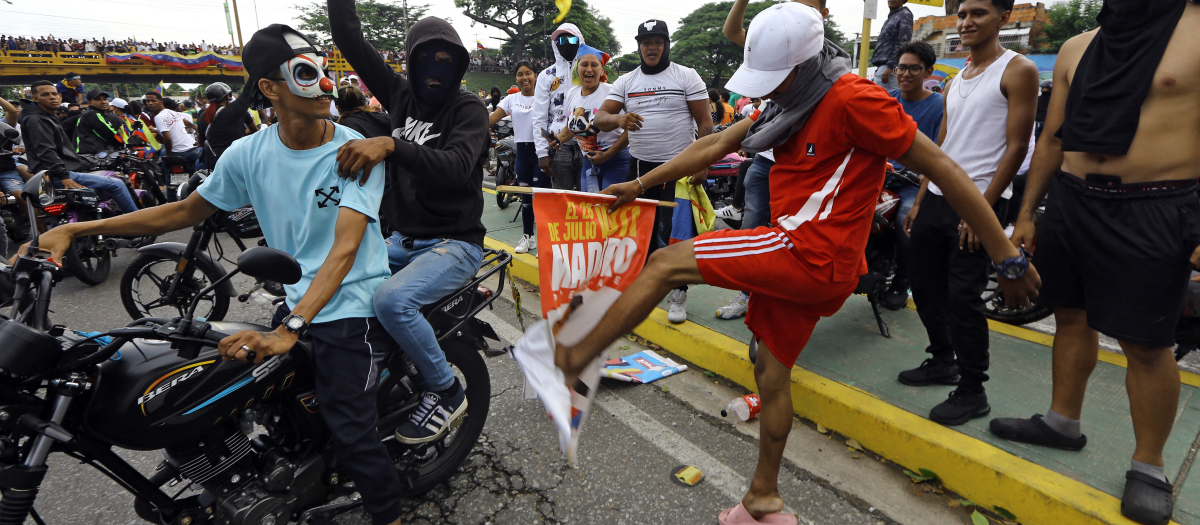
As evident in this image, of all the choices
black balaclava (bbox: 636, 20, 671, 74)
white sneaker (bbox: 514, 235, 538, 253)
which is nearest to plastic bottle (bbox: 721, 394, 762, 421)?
black balaclava (bbox: 636, 20, 671, 74)

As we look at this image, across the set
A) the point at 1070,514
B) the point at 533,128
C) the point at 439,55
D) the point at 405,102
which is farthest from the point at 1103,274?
the point at 533,128

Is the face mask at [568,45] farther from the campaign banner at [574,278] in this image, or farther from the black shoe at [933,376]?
the black shoe at [933,376]

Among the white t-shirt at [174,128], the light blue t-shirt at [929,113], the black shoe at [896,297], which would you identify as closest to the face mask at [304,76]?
the light blue t-shirt at [929,113]

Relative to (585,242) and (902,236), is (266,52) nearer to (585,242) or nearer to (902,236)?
(585,242)

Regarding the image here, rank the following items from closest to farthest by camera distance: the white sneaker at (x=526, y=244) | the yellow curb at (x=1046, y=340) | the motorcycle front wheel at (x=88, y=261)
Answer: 1. the yellow curb at (x=1046, y=340)
2. the motorcycle front wheel at (x=88, y=261)
3. the white sneaker at (x=526, y=244)

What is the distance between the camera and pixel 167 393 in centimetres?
186

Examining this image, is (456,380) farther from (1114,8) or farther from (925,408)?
(1114,8)

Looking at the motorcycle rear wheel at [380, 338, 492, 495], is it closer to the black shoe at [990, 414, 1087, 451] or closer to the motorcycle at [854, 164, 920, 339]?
the black shoe at [990, 414, 1087, 451]

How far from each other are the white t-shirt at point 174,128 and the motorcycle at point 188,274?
16.6 feet

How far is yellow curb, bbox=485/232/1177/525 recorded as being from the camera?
2346 mm

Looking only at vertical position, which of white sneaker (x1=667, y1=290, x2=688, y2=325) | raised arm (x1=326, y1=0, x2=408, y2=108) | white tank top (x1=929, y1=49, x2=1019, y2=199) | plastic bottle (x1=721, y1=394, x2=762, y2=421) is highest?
raised arm (x1=326, y1=0, x2=408, y2=108)

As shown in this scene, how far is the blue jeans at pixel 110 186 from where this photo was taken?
670cm

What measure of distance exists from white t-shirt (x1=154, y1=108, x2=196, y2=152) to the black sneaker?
945cm

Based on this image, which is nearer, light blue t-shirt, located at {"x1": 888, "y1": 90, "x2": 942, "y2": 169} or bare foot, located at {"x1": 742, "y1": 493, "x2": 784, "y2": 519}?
bare foot, located at {"x1": 742, "y1": 493, "x2": 784, "y2": 519}
